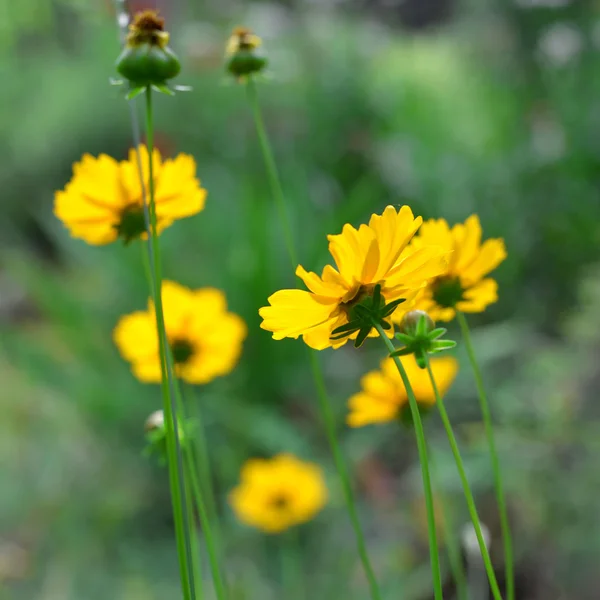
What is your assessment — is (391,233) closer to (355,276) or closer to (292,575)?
(355,276)

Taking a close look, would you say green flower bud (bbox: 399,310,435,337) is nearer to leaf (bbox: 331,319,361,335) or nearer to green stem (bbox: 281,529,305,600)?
leaf (bbox: 331,319,361,335)

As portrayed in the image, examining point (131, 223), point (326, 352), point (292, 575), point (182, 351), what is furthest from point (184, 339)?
point (326, 352)

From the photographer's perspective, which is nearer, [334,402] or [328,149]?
[334,402]

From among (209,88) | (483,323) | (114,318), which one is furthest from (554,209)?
(209,88)

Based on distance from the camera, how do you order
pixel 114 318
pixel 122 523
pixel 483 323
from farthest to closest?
pixel 483 323
pixel 114 318
pixel 122 523

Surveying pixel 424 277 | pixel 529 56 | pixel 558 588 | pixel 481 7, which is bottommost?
pixel 558 588

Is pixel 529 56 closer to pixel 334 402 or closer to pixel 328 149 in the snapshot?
pixel 328 149

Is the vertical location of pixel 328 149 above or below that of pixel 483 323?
above
